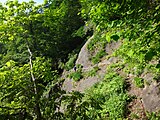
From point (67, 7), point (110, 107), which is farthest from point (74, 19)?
point (110, 107)

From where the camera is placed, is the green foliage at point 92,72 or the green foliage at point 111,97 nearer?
the green foliage at point 111,97

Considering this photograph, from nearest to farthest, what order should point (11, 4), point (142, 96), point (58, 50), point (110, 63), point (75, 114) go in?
point (75, 114)
point (11, 4)
point (142, 96)
point (110, 63)
point (58, 50)

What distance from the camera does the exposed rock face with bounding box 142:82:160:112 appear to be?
12.3 m

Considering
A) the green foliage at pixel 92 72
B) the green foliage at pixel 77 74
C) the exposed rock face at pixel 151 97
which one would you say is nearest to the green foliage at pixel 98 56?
the green foliage at pixel 92 72

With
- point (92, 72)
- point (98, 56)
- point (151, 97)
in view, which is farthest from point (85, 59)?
point (151, 97)

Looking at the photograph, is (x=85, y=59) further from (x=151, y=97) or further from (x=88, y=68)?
(x=151, y=97)

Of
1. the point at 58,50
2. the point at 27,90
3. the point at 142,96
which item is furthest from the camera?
the point at 58,50

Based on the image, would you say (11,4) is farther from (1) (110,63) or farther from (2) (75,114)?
(1) (110,63)

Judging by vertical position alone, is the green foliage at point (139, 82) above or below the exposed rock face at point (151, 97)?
above

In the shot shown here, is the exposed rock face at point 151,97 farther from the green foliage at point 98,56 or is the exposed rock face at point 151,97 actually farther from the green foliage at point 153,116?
the green foliage at point 98,56

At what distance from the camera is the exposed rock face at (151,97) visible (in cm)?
1229

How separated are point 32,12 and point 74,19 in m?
24.7

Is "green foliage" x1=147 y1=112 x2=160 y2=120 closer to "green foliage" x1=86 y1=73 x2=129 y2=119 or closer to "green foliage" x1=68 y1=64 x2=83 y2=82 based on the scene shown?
"green foliage" x1=86 y1=73 x2=129 y2=119

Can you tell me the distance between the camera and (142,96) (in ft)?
43.5
